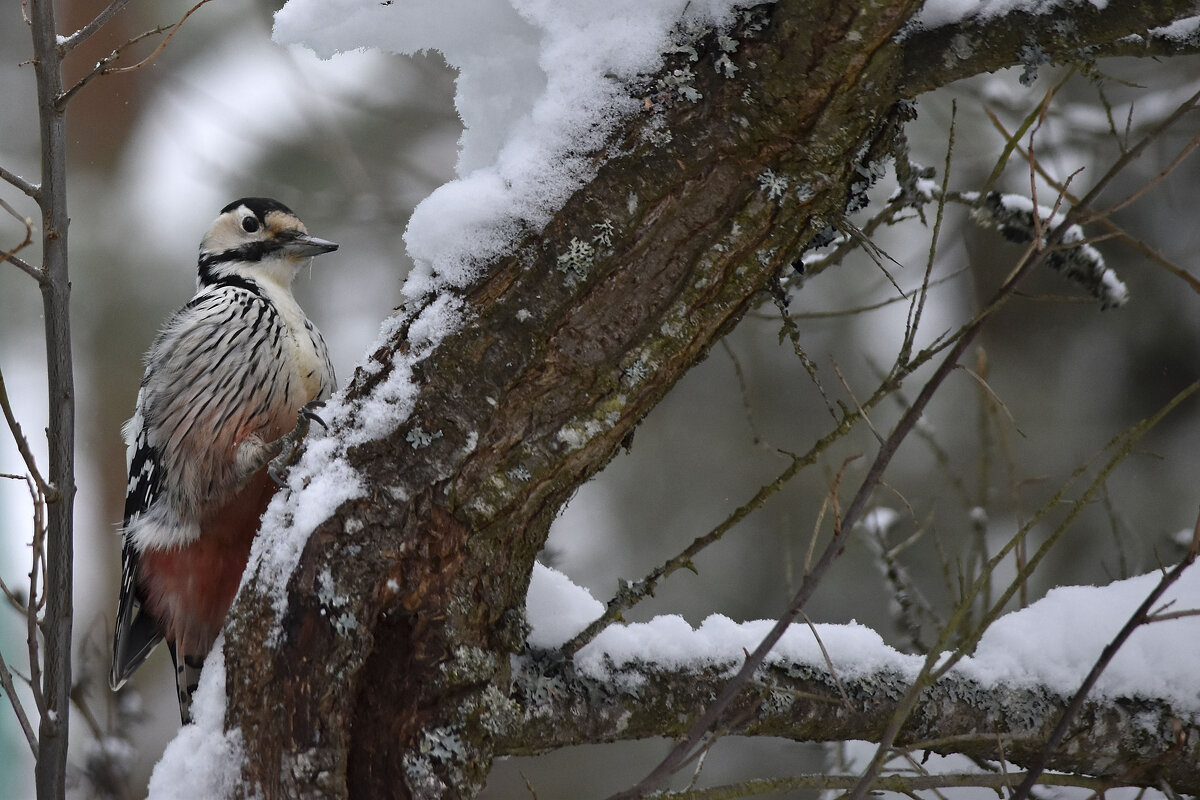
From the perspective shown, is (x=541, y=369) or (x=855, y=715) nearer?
(x=541, y=369)

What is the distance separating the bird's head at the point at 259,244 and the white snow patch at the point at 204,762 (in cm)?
198

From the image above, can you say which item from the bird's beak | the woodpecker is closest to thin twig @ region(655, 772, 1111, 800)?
the woodpecker

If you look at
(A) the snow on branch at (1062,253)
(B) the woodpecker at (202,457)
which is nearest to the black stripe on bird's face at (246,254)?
(B) the woodpecker at (202,457)

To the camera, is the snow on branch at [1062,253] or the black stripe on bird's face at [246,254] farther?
the black stripe on bird's face at [246,254]

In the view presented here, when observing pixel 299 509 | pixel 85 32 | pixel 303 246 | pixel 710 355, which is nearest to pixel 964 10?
pixel 299 509

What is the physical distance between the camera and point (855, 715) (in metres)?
1.73

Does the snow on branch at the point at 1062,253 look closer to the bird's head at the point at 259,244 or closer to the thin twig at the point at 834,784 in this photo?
the thin twig at the point at 834,784

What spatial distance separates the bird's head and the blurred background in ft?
6.53

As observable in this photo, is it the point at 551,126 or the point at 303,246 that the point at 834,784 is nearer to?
the point at 551,126

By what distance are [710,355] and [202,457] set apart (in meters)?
3.77

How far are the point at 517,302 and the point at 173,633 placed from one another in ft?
5.55

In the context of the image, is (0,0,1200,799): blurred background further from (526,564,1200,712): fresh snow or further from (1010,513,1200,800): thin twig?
(1010,513,1200,800): thin twig

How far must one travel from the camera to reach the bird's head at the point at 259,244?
10.7 feet

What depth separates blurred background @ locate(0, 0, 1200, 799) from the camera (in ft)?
17.4
